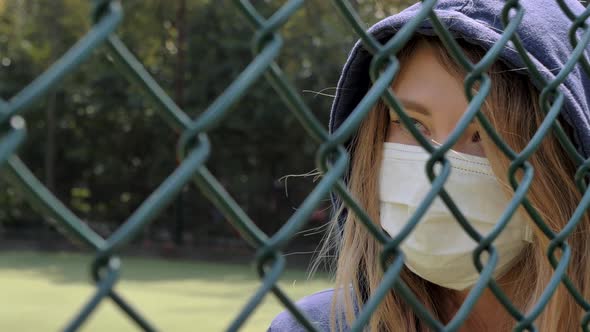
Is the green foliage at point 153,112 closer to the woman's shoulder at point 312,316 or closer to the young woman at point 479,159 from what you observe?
the woman's shoulder at point 312,316

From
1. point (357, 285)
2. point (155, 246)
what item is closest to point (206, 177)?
point (357, 285)

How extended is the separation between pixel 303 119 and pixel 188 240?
52.7 feet

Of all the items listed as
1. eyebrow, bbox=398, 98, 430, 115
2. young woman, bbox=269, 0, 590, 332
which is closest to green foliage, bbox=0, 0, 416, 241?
young woman, bbox=269, 0, 590, 332

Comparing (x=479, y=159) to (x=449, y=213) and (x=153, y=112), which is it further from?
(x=153, y=112)

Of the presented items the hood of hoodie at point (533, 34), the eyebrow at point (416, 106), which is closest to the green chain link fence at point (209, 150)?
the hood of hoodie at point (533, 34)

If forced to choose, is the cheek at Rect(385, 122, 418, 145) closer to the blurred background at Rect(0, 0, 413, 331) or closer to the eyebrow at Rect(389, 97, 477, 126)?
the eyebrow at Rect(389, 97, 477, 126)

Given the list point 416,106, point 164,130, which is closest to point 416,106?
point 416,106

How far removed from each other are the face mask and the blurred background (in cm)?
1245

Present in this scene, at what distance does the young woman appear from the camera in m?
1.55

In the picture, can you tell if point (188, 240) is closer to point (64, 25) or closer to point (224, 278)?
point (224, 278)

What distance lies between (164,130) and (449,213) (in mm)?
15981

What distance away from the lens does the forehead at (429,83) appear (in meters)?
1.62

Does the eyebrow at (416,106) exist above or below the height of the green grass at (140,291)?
above

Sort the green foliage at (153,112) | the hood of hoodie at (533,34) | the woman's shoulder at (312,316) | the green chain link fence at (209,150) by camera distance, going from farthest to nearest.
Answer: the green foliage at (153,112), the woman's shoulder at (312,316), the hood of hoodie at (533,34), the green chain link fence at (209,150)
